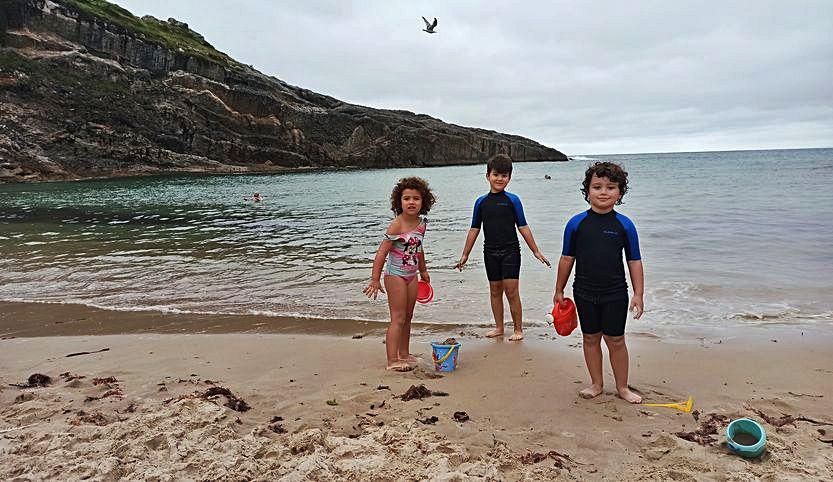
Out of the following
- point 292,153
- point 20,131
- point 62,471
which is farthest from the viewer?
point 292,153

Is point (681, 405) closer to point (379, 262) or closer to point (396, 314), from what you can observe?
point (396, 314)

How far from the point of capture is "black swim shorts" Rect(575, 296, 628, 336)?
12.6 feet

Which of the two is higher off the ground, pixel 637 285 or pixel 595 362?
pixel 637 285

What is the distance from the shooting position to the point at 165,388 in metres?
4.17

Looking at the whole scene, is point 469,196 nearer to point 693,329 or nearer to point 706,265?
point 706,265

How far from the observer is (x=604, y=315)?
3.88m

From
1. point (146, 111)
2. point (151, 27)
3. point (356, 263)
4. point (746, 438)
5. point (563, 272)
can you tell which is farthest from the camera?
point (151, 27)

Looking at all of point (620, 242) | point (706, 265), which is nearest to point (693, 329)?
point (620, 242)

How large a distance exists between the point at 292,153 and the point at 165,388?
70913mm

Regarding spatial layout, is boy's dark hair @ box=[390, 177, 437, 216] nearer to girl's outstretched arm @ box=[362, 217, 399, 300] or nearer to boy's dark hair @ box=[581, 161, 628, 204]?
girl's outstretched arm @ box=[362, 217, 399, 300]

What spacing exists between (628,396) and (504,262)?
220cm

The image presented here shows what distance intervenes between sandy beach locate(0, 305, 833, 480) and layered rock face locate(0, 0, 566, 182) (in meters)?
52.3

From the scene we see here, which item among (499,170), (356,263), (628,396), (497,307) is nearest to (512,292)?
(497,307)

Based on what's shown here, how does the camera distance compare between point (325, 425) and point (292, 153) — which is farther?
point (292, 153)
